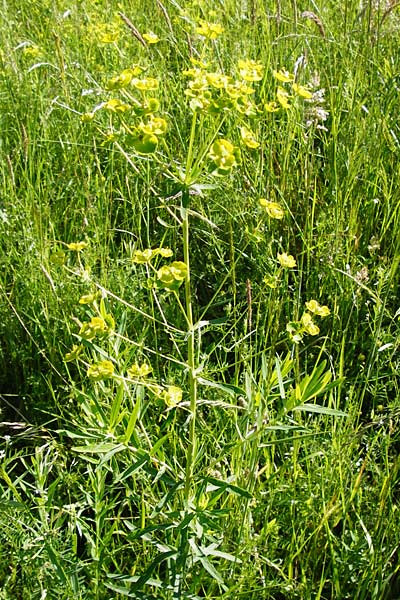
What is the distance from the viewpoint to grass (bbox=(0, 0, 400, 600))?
4.34ft

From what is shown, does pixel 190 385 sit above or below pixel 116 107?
below

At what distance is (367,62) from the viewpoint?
8.00 ft

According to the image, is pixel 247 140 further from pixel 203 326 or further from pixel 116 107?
pixel 203 326

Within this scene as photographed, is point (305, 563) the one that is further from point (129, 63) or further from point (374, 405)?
point (129, 63)

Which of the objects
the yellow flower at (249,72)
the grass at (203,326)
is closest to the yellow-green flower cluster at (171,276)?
the grass at (203,326)

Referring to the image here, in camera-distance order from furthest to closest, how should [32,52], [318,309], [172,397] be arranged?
[32,52] < [318,309] < [172,397]

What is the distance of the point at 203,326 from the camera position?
1841 millimetres

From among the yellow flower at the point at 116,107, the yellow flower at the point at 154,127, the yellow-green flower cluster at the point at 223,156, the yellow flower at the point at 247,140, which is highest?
the yellow flower at the point at 116,107

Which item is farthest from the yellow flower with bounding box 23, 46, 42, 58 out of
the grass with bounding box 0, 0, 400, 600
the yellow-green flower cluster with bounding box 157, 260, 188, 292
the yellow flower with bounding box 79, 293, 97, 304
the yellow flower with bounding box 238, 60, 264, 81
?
the yellow-green flower cluster with bounding box 157, 260, 188, 292

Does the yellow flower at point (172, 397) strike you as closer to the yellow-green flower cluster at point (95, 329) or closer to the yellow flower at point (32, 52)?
the yellow-green flower cluster at point (95, 329)

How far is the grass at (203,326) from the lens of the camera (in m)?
1.32

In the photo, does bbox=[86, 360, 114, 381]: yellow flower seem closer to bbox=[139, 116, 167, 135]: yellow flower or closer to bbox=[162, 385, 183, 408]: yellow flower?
bbox=[162, 385, 183, 408]: yellow flower

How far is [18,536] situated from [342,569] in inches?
25.5

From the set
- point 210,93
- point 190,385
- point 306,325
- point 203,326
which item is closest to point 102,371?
point 190,385
